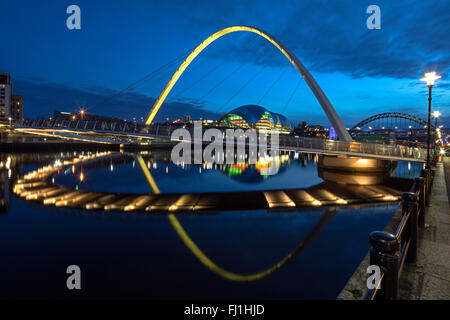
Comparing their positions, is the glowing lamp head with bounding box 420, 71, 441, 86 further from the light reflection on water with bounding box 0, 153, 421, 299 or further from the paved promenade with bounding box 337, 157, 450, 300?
the paved promenade with bounding box 337, 157, 450, 300

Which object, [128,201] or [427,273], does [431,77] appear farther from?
[128,201]

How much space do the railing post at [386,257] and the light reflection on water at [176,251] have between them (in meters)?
3.30

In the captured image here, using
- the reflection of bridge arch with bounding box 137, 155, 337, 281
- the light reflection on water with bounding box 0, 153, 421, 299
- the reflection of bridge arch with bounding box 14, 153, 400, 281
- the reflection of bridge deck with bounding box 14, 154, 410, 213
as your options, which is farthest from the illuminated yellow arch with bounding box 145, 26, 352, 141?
the reflection of bridge arch with bounding box 137, 155, 337, 281

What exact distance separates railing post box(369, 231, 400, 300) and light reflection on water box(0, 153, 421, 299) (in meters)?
3.30

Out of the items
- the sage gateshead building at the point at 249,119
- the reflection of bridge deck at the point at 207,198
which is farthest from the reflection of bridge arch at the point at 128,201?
the sage gateshead building at the point at 249,119

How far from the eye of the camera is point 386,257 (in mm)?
2701

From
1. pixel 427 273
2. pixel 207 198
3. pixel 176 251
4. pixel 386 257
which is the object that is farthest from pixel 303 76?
pixel 386 257

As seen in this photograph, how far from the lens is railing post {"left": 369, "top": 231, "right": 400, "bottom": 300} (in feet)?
8.52

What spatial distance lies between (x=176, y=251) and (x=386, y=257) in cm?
672

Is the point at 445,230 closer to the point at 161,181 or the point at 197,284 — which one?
the point at 197,284

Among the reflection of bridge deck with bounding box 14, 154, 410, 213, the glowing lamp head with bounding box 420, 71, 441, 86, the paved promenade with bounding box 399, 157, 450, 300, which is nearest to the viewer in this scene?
the paved promenade with bounding box 399, 157, 450, 300

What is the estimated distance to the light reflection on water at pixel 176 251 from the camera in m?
6.02

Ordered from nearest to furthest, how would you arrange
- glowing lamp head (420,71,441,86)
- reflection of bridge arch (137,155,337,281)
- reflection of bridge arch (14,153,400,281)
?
reflection of bridge arch (137,155,337,281) < reflection of bridge arch (14,153,400,281) < glowing lamp head (420,71,441,86)

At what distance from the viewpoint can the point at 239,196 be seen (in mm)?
17531
